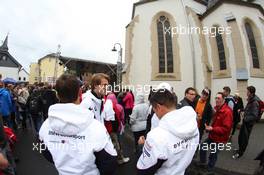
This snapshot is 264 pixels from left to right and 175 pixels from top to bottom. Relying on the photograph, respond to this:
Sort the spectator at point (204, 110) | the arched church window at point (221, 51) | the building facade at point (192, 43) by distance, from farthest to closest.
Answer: the arched church window at point (221, 51)
the building facade at point (192, 43)
the spectator at point (204, 110)

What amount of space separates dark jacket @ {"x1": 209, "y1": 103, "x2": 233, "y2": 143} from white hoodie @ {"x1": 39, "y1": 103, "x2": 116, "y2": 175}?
3.90 meters

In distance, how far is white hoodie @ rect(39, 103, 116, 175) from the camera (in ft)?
6.45

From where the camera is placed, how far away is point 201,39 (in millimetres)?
20625

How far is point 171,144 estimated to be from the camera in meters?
2.02

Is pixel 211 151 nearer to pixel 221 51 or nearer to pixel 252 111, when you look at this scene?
pixel 252 111

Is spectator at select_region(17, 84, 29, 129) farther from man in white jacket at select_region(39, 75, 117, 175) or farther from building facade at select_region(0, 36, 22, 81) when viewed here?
building facade at select_region(0, 36, 22, 81)

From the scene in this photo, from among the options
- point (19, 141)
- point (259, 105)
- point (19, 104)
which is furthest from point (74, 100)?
point (19, 104)

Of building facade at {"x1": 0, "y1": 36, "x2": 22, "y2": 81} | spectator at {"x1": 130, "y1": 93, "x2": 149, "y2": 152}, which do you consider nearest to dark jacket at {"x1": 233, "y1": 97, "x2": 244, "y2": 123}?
spectator at {"x1": 130, "y1": 93, "x2": 149, "y2": 152}

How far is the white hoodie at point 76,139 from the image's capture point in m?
1.97

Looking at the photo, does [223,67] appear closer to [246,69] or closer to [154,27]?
[246,69]

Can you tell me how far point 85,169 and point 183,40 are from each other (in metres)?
19.8

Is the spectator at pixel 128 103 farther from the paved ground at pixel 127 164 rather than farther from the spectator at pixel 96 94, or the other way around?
the spectator at pixel 96 94

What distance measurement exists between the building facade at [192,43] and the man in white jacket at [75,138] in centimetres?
1694

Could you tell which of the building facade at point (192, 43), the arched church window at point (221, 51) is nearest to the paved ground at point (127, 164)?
the building facade at point (192, 43)
